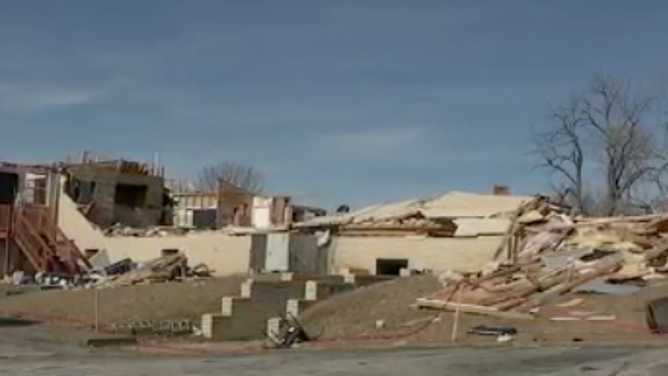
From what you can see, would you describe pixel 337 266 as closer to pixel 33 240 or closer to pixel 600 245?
pixel 600 245

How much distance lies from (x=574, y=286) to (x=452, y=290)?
3.36m

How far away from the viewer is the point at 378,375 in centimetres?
1758

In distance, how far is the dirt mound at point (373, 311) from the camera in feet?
99.7

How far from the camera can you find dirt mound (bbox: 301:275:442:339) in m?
30.4

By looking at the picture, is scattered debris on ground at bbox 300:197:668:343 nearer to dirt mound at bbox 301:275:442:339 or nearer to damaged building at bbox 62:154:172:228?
dirt mound at bbox 301:275:442:339

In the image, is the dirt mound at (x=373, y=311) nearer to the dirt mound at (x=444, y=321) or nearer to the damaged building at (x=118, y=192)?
the dirt mound at (x=444, y=321)

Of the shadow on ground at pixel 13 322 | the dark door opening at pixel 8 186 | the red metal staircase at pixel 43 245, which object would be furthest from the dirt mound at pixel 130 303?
the dark door opening at pixel 8 186

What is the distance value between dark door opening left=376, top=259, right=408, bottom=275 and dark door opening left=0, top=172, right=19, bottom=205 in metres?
33.0

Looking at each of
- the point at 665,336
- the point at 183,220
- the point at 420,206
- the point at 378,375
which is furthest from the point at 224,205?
the point at 378,375

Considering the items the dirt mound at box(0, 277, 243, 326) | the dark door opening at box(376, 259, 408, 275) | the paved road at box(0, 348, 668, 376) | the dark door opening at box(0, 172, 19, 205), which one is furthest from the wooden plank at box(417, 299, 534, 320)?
the dark door opening at box(0, 172, 19, 205)

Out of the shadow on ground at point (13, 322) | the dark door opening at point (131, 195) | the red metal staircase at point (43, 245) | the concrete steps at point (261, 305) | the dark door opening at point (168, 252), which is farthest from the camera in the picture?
the dark door opening at point (131, 195)

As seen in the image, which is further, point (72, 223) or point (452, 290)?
point (72, 223)

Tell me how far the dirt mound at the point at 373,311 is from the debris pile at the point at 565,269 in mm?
754

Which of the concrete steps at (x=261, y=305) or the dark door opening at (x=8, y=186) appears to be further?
the dark door opening at (x=8, y=186)
